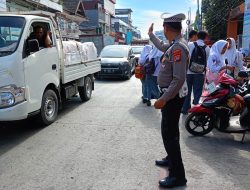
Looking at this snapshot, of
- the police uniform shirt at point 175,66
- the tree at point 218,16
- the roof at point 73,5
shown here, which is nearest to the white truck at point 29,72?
the police uniform shirt at point 175,66

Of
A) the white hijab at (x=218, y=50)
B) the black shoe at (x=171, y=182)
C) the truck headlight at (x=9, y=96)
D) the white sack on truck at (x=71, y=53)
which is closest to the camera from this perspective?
the black shoe at (x=171, y=182)

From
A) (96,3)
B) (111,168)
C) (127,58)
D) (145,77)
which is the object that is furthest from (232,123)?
(96,3)

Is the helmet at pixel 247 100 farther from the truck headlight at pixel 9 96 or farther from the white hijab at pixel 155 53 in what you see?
the truck headlight at pixel 9 96

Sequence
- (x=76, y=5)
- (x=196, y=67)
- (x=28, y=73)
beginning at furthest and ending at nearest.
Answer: (x=76, y=5), (x=196, y=67), (x=28, y=73)

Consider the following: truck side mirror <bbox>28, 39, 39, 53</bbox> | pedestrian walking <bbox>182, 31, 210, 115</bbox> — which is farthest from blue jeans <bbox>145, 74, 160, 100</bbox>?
truck side mirror <bbox>28, 39, 39, 53</bbox>

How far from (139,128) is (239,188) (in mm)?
2877

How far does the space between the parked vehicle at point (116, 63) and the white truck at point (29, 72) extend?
6791mm

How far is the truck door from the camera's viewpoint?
5.69 metres

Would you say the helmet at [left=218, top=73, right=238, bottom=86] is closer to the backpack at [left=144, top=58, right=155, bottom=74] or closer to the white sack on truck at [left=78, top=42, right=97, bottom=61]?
the backpack at [left=144, top=58, right=155, bottom=74]

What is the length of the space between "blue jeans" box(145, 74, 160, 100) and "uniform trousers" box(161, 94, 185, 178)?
15.2ft

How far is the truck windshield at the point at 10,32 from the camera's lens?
557cm

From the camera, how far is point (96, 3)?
50.2 metres

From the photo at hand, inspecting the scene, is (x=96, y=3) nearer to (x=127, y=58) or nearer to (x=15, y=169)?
(x=127, y=58)

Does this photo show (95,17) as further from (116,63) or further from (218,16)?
(116,63)
